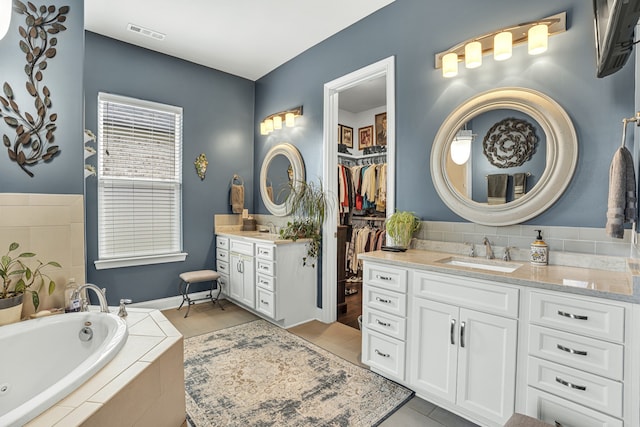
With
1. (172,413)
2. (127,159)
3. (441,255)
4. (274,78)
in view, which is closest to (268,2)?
(274,78)

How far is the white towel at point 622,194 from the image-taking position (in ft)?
5.14

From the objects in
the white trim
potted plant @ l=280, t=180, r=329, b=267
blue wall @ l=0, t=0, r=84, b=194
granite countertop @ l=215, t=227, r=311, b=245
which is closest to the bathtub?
blue wall @ l=0, t=0, r=84, b=194

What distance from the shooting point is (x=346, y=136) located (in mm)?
5465

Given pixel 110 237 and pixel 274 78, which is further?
pixel 274 78

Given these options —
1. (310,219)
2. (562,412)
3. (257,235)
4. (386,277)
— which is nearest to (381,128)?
(310,219)

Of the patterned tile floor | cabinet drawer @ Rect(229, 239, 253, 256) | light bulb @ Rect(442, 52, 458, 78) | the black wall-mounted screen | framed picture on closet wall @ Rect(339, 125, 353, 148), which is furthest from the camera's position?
framed picture on closet wall @ Rect(339, 125, 353, 148)

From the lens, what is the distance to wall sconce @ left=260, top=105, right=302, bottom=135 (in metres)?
3.85

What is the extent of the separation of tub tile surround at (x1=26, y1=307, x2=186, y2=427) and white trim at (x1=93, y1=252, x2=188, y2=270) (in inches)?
75.7

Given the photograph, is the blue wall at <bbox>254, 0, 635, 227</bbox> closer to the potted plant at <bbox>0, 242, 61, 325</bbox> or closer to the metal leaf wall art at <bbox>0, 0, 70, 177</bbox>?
the metal leaf wall art at <bbox>0, 0, 70, 177</bbox>

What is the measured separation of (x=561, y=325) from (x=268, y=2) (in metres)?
3.22

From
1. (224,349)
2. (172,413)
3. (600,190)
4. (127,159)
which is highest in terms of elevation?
(127,159)

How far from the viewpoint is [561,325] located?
5.08 ft

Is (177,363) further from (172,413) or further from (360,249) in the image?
(360,249)

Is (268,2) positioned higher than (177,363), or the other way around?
(268,2)
